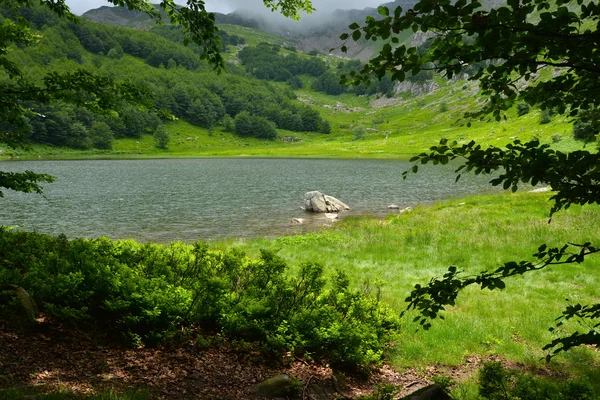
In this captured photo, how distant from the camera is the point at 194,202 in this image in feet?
150

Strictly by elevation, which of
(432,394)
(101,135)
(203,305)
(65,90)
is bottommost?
(432,394)

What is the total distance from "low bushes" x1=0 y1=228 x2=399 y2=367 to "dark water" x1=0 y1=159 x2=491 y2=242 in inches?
598

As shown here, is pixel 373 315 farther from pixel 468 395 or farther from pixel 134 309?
pixel 134 309

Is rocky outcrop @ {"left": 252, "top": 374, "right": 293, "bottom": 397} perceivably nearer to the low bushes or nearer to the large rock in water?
the low bushes

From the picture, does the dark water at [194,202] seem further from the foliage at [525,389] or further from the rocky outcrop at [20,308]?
the foliage at [525,389]

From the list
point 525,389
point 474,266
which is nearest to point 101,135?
point 474,266

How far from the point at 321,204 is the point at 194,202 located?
51.8ft

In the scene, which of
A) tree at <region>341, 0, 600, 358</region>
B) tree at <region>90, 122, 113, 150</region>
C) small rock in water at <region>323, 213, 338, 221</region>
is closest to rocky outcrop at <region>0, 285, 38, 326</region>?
tree at <region>341, 0, 600, 358</region>

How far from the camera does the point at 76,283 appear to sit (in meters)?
7.73

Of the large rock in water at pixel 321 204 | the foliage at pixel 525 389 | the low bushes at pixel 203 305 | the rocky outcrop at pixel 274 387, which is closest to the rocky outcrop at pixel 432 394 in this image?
the foliage at pixel 525 389

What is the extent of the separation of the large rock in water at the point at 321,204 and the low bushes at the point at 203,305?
3084 cm

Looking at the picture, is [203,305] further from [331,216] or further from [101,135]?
[101,135]

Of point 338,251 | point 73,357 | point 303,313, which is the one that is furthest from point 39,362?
point 338,251

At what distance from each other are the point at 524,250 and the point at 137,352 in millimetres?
17168
